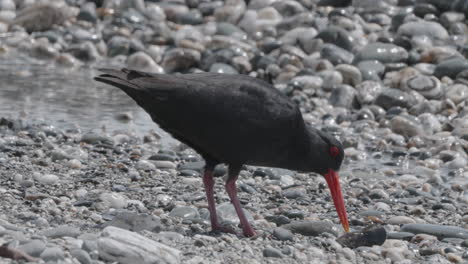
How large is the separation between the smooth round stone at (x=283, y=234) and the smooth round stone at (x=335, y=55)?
6849 millimetres

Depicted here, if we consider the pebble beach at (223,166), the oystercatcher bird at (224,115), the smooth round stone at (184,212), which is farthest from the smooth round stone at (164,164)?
the oystercatcher bird at (224,115)

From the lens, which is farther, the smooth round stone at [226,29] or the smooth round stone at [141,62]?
the smooth round stone at [226,29]

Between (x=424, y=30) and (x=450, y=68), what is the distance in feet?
5.54

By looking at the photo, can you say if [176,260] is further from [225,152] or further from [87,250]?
[225,152]

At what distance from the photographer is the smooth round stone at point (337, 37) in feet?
45.1

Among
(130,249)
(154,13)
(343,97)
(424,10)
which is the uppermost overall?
(130,249)

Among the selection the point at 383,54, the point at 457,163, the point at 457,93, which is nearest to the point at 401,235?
the point at 457,163

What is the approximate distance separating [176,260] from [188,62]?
816cm

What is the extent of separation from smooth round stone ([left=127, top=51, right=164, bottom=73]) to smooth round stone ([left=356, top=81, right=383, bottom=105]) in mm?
2839

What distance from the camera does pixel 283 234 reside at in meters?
6.44

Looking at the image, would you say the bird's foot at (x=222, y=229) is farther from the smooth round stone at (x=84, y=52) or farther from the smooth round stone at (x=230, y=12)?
the smooth round stone at (x=230, y=12)

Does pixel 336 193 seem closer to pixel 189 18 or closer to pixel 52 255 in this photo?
pixel 52 255

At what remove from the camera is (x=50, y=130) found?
962 centimetres

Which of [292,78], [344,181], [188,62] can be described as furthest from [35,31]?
[344,181]
